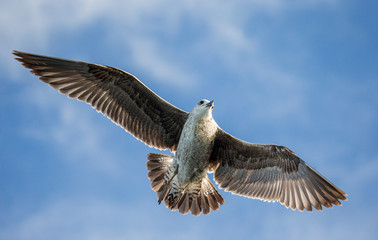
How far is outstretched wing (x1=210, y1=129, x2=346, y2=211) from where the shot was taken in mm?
9883

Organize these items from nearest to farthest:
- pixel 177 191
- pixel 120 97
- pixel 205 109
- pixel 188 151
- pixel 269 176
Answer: pixel 205 109, pixel 188 151, pixel 177 191, pixel 120 97, pixel 269 176

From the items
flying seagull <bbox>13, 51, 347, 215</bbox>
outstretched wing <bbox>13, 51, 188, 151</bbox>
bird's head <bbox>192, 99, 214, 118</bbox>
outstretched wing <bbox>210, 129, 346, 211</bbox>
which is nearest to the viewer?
bird's head <bbox>192, 99, 214, 118</bbox>

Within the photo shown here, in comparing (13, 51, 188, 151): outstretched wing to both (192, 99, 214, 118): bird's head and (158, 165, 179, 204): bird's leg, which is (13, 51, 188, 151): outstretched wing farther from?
(158, 165, 179, 204): bird's leg

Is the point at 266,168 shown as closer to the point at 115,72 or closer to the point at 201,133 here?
the point at 201,133

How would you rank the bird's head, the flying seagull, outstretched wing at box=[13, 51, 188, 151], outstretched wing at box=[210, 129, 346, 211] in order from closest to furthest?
the bird's head, the flying seagull, outstretched wing at box=[13, 51, 188, 151], outstretched wing at box=[210, 129, 346, 211]

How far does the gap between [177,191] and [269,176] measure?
1.98m

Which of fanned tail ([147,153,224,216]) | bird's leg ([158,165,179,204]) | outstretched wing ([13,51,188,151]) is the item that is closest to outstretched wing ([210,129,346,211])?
fanned tail ([147,153,224,216])

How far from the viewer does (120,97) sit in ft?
32.4

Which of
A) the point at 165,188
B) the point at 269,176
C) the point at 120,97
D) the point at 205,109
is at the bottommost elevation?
the point at 165,188

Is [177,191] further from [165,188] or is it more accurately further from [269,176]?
[269,176]

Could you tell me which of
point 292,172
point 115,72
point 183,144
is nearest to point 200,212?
point 183,144

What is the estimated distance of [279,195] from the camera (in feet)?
33.1

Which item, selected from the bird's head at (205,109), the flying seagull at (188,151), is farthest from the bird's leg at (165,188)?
the bird's head at (205,109)

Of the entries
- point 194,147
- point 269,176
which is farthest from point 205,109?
point 269,176
